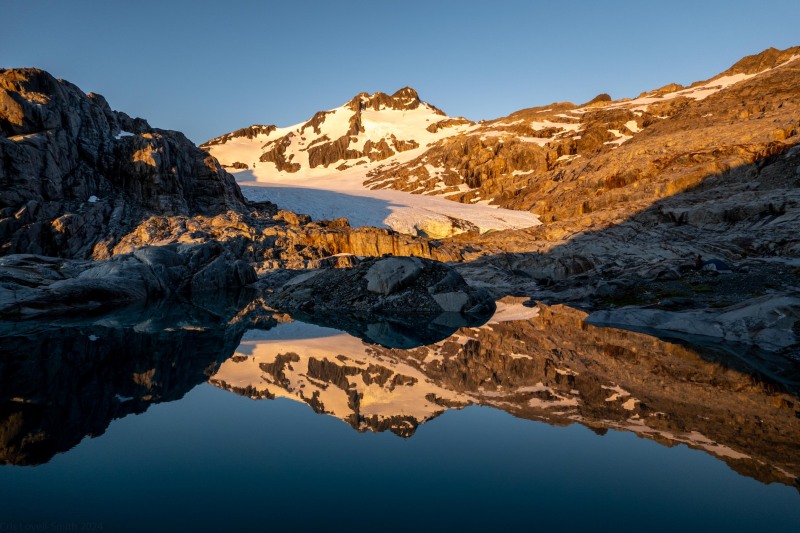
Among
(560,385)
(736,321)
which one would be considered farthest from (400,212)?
(560,385)

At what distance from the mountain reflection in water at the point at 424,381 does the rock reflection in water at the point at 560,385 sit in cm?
5

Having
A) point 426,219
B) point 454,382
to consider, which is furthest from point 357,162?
point 454,382

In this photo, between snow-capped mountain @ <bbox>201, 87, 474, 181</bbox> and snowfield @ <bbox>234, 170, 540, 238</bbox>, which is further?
snow-capped mountain @ <bbox>201, 87, 474, 181</bbox>

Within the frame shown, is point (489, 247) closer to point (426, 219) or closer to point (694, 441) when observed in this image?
point (426, 219)

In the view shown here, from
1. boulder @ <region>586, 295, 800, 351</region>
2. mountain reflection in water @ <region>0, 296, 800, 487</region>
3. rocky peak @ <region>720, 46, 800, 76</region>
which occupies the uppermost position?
rocky peak @ <region>720, 46, 800, 76</region>

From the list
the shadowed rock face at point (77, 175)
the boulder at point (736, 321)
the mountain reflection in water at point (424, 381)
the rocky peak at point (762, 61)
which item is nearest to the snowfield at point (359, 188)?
the shadowed rock face at point (77, 175)

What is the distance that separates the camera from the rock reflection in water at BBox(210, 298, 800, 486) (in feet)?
31.8

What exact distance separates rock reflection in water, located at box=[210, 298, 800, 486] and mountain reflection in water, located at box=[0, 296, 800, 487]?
0.05 meters

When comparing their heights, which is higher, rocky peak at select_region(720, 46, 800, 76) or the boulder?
rocky peak at select_region(720, 46, 800, 76)

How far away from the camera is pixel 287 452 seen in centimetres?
861

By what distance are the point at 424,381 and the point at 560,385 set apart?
355cm

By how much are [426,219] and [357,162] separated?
84.6 metres

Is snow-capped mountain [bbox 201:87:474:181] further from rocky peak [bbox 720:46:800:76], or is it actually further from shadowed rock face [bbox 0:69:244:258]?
shadowed rock face [bbox 0:69:244:258]

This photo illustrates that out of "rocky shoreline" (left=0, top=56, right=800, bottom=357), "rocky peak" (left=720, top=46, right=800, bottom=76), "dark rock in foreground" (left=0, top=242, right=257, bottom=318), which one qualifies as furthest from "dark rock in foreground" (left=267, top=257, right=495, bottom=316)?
"rocky peak" (left=720, top=46, right=800, bottom=76)
